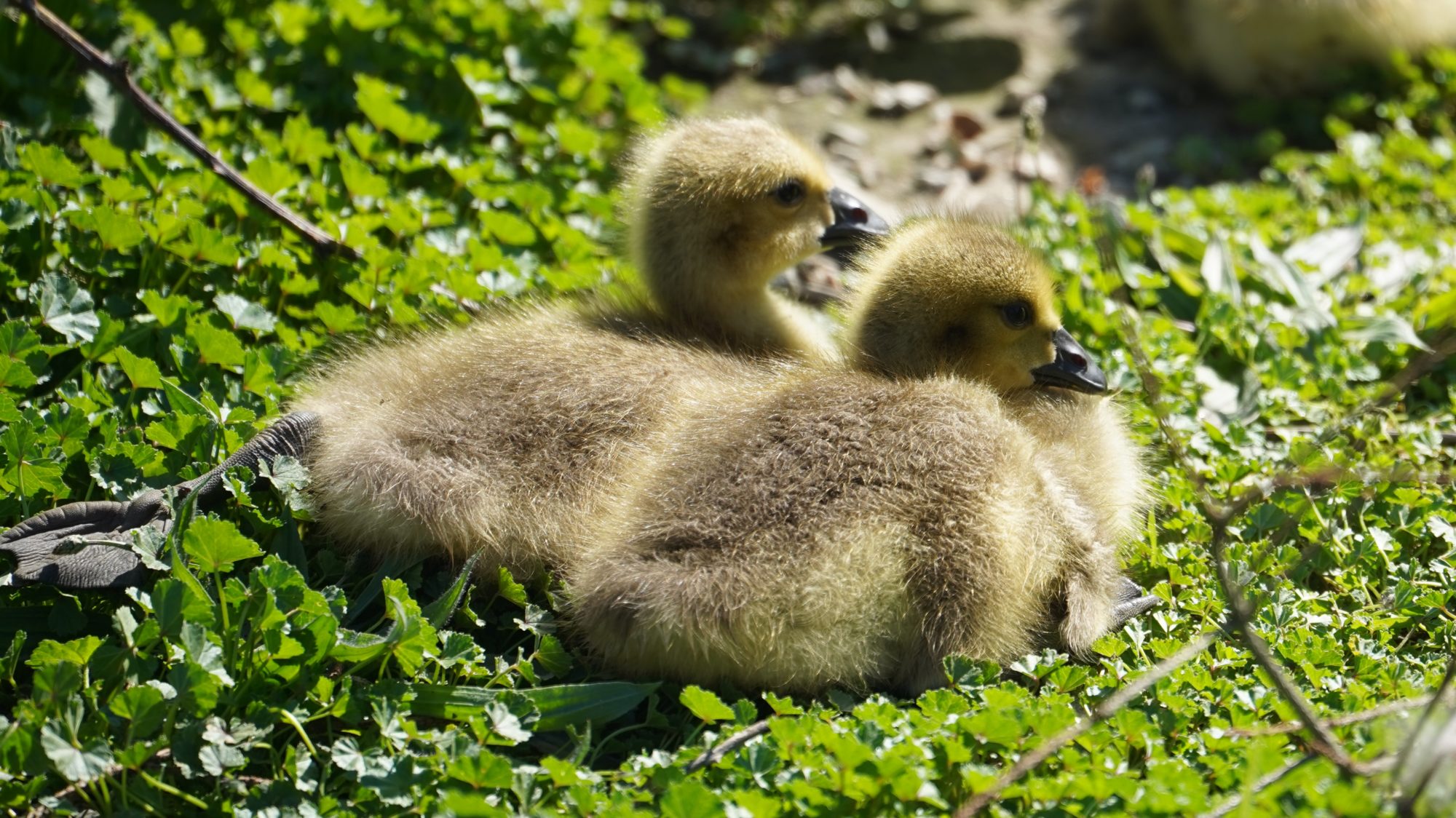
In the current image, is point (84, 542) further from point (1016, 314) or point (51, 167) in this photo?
point (1016, 314)

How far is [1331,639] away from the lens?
9.12 feet

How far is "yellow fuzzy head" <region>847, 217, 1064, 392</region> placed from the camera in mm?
3170

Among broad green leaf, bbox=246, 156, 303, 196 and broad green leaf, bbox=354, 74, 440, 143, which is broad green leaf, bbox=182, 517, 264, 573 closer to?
broad green leaf, bbox=246, 156, 303, 196

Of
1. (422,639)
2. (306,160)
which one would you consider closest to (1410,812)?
(422,639)

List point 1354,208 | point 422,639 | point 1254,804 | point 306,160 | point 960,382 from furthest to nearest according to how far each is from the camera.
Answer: point 1354,208
point 306,160
point 960,382
point 422,639
point 1254,804

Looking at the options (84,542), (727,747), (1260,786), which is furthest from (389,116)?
(1260,786)

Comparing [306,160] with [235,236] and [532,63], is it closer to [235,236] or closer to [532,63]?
[235,236]

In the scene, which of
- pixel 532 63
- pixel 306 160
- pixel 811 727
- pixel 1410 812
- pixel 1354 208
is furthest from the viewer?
pixel 532 63

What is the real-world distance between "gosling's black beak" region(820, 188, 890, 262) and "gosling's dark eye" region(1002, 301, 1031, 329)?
0.65 meters

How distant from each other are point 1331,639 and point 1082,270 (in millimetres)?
1830

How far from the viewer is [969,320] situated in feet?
10.5

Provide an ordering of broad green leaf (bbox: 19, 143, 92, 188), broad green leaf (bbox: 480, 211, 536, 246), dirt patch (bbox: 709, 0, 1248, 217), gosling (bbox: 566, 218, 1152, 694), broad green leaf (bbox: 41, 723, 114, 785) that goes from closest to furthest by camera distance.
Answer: broad green leaf (bbox: 41, 723, 114, 785) < gosling (bbox: 566, 218, 1152, 694) < broad green leaf (bbox: 19, 143, 92, 188) < broad green leaf (bbox: 480, 211, 536, 246) < dirt patch (bbox: 709, 0, 1248, 217)

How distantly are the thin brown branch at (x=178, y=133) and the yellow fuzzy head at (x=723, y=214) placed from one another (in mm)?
912

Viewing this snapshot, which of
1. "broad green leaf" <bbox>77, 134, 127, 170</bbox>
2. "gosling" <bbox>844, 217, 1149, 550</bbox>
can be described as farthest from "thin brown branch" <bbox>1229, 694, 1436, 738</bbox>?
"broad green leaf" <bbox>77, 134, 127, 170</bbox>
